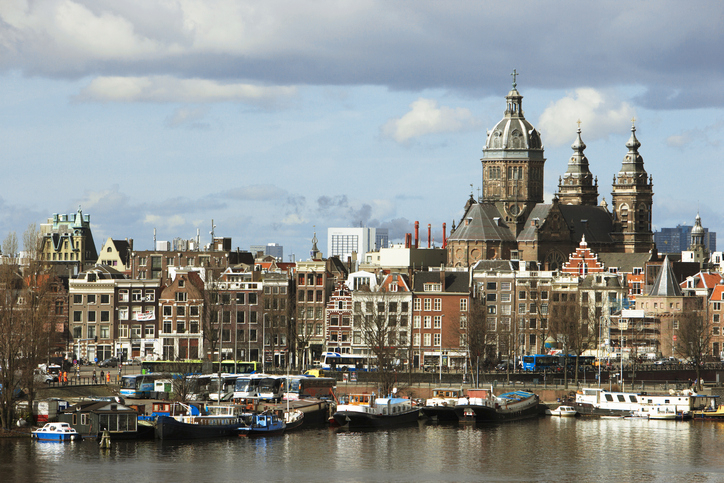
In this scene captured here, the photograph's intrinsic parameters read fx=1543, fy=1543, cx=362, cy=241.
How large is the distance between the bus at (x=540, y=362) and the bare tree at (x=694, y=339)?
1526cm

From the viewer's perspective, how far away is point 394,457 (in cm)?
11869

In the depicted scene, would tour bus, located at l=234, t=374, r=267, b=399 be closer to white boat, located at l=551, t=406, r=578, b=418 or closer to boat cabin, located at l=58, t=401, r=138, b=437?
boat cabin, located at l=58, t=401, r=138, b=437

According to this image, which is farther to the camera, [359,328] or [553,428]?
[359,328]

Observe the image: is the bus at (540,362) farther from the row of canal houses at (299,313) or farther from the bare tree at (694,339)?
the bare tree at (694,339)

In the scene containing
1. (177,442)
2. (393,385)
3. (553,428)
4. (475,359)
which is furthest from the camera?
(475,359)

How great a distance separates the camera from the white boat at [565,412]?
150250 mm

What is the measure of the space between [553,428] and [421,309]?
165 ft

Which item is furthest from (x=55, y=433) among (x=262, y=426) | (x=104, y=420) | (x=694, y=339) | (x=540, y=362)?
(x=694, y=339)

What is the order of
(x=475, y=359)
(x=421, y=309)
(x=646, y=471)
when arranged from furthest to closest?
(x=421, y=309) → (x=475, y=359) → (x=646, y=471)

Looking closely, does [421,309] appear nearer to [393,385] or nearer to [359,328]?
[359,328]

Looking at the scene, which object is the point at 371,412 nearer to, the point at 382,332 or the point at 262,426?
the point at 262,426

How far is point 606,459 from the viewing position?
118375 millimetres

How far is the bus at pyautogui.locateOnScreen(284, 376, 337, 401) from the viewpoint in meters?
150

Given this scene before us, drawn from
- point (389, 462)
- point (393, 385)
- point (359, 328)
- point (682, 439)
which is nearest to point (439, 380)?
point (393, 385)
